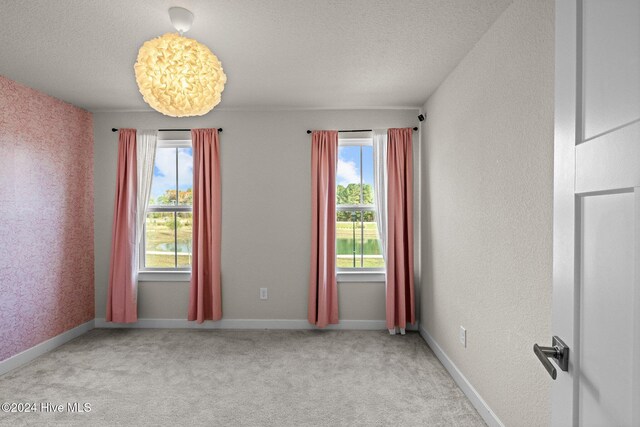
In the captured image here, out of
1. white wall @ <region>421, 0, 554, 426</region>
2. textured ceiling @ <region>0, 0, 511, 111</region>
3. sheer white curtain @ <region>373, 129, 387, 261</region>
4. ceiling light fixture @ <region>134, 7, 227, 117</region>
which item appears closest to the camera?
white wall @ <region>421, 0, 554, 426</region>

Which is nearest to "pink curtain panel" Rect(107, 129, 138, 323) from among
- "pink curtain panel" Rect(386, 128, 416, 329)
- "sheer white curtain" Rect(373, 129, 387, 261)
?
"sheer white curtain" Rect(373, 129, 387, 261)

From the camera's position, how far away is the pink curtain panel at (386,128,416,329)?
3.59m

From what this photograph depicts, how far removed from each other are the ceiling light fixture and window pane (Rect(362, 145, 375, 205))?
2.32 metres

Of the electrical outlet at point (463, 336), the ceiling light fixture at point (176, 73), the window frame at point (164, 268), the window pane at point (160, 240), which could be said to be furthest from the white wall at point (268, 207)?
the ceiling light fixture at point (176, 73)

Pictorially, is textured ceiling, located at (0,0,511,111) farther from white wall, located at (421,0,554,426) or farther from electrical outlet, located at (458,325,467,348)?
electrical outlet, located at (458,325,467,348)

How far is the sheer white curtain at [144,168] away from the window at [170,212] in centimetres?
15

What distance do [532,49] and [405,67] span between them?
1.20m

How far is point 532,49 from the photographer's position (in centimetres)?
161

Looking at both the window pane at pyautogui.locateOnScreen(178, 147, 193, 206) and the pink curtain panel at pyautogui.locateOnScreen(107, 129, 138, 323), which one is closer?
the pink curtain panel at pyautogui.locateOnScreen(107, 129, 138, 323)

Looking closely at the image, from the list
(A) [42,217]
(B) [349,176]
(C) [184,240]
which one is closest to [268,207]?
(B) [349,176]

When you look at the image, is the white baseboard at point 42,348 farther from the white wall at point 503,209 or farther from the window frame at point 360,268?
the white wall at point 503,209

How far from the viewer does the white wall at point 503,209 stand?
5.08ft

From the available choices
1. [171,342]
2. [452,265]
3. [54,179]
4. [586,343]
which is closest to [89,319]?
[171,342]

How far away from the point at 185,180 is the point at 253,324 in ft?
6.15
